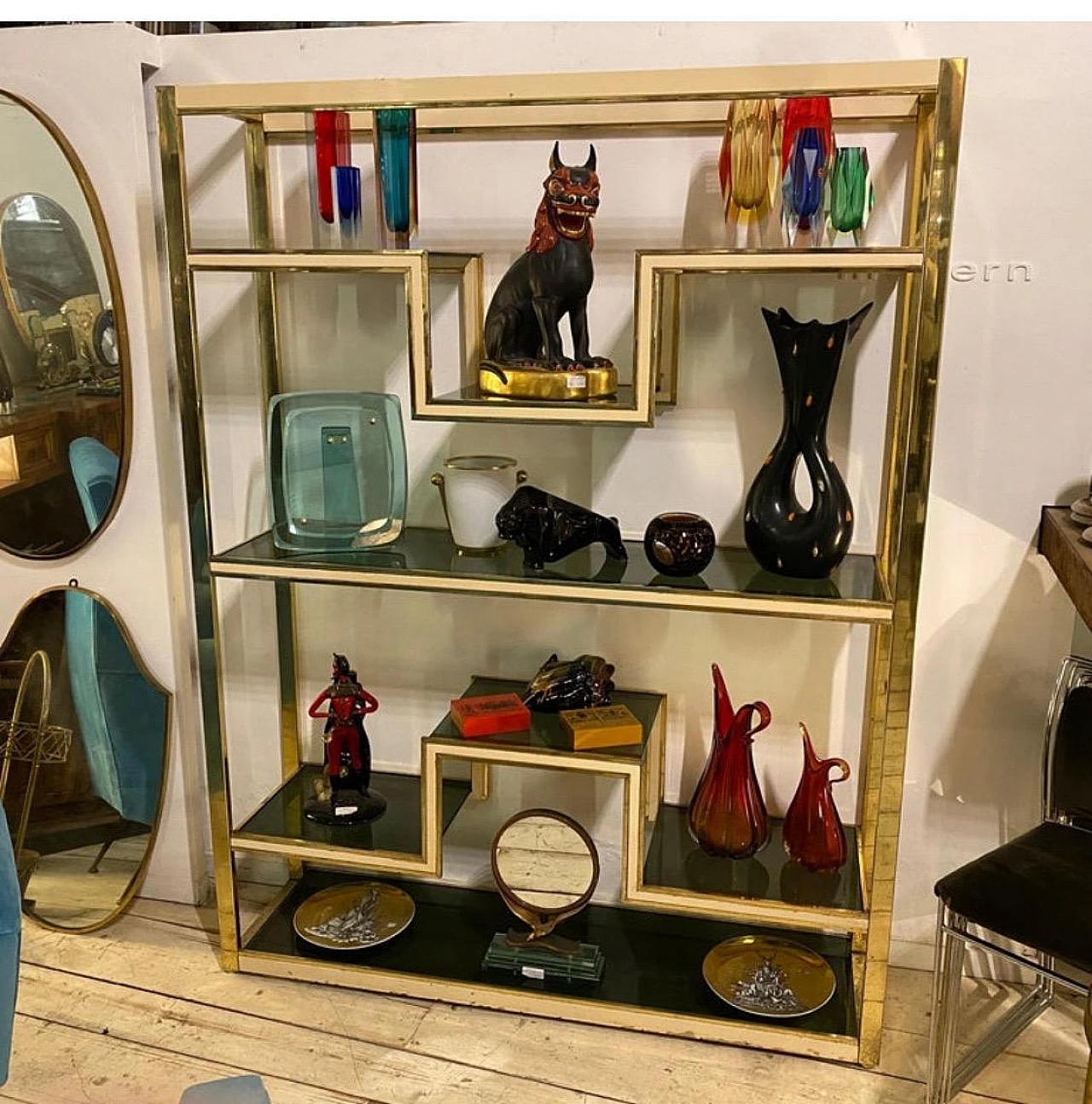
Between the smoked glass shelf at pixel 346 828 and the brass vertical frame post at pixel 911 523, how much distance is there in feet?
2.51

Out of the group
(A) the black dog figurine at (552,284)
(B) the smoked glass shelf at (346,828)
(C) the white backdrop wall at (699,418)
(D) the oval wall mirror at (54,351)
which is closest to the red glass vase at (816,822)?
(C) the white backdrop wall at (699,418)

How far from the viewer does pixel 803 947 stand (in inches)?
81.3

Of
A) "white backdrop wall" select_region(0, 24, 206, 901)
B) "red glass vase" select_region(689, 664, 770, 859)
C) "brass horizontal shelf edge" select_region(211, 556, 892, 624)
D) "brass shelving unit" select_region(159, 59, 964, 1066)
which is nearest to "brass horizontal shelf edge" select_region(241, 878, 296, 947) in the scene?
"brass shelving unit" select_region(159, 59, 964, 1066)

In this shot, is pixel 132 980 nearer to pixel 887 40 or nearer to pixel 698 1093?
pixel 698 1093

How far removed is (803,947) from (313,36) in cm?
187

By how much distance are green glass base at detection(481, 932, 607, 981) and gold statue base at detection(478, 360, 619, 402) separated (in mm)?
1008

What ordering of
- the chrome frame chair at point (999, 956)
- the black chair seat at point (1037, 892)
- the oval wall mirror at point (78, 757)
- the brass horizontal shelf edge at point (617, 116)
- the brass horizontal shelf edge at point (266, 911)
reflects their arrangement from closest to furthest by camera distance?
the black chair seat at point (1037, 892) < the chrome frame chair at point (999, 956) < the brass horizontal shelf edge at point (617, 116) < the brass horizontal shelf edge at point (266, 911) < the oval wall mirror at point (78, 757)

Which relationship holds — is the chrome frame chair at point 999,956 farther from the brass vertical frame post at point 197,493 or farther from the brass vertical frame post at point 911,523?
the brass vertical frame post at point 197,493

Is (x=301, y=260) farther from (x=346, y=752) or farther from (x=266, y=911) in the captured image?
(x=266, y=911)

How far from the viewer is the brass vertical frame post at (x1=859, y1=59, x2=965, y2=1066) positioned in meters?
1.53

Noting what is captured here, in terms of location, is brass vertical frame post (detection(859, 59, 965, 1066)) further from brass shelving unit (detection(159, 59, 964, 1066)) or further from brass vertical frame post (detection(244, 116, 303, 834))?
brass vertical frame post (detection(244, 116, 303, 834))

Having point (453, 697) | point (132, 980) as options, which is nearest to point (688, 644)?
point (453, 697)

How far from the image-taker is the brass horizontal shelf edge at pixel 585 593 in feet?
5.55

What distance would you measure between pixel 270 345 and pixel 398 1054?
1289 millimetres
